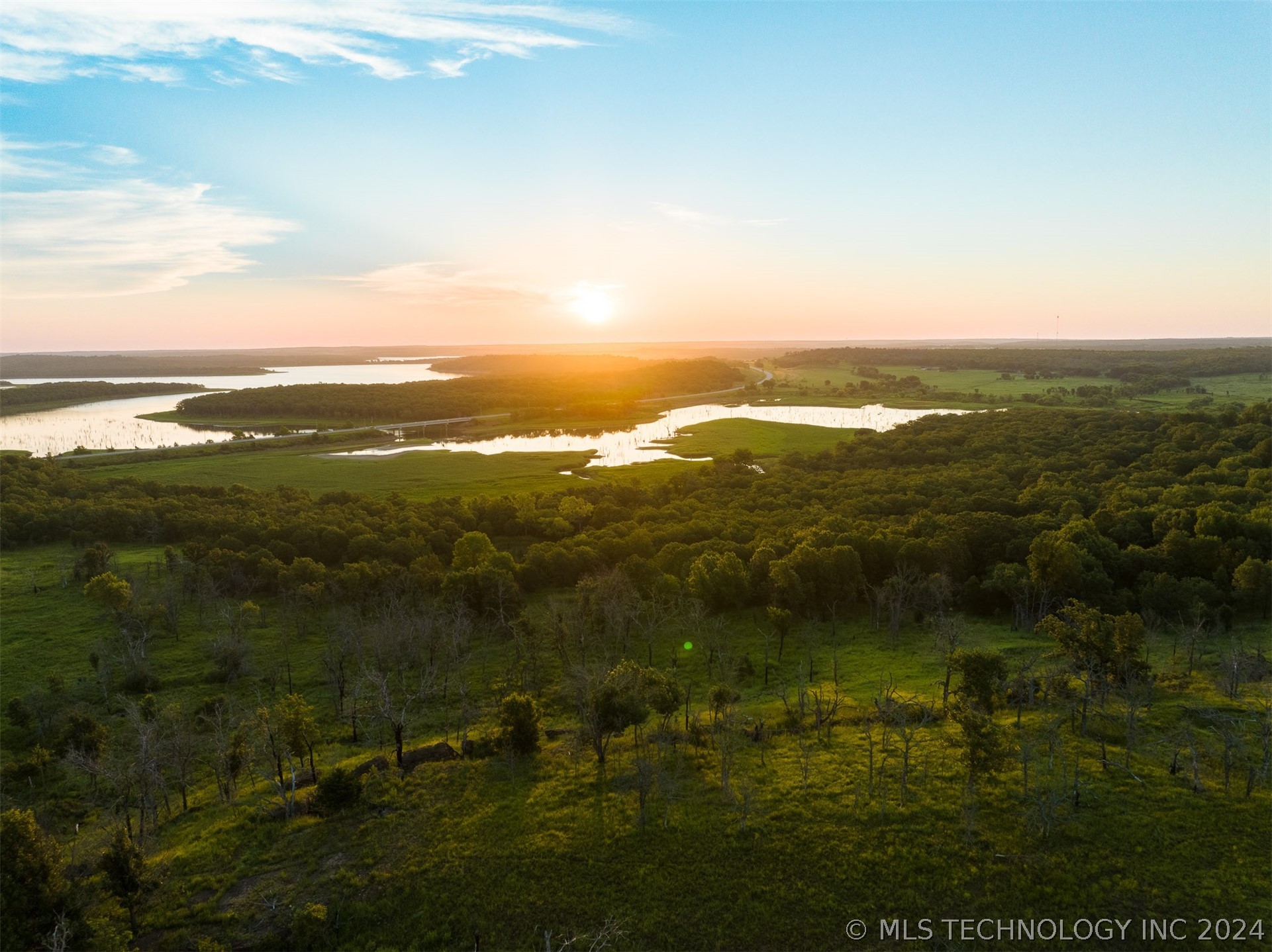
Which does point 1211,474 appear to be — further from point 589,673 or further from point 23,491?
point 23,491

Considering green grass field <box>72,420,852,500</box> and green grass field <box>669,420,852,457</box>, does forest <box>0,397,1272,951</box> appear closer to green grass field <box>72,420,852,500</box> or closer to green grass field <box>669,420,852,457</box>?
green grass field <box>72,420,852,500</box>

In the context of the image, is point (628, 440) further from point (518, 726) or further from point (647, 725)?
point (518, 726)

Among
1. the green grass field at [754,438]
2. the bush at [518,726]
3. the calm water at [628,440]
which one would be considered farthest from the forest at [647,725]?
the green grass field at [754,438]

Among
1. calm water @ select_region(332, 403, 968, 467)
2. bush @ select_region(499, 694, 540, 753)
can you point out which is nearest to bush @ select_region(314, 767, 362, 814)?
bush @ select_region(499, 694, 540, 753)

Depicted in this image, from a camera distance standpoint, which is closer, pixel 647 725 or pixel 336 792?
pixel 336 792

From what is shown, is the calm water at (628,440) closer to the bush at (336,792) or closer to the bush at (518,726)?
the bush at (518,726)

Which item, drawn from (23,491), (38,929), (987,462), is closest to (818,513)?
(987,462)

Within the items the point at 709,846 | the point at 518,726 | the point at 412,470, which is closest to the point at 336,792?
the point at 518,726
